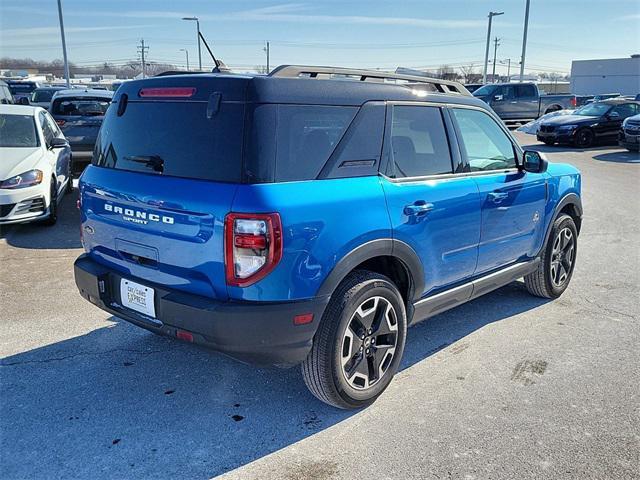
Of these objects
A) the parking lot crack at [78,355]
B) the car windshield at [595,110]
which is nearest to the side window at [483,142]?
the parking lot crack at [78,355]

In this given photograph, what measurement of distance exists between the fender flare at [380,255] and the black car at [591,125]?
16.7m

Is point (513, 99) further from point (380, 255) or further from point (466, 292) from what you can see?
point (380, 255)

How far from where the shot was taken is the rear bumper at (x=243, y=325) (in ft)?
8.86

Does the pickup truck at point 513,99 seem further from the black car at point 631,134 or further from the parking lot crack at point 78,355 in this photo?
the parking lot crack at point 78,355

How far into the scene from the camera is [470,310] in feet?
16.2

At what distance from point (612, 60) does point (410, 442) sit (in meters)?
68.1

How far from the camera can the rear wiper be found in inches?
120

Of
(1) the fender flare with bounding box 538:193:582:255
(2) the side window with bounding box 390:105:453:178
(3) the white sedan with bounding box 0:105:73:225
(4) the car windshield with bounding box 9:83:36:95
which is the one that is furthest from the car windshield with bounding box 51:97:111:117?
(4) the car windshield with bounding box 9:83:36:95

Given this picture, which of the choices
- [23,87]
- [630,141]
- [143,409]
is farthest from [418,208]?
[23,87]

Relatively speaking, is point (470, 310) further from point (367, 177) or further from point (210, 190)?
point (210, 190)

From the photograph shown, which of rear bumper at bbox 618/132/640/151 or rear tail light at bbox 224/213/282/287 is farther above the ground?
rear tail light at bbox 224/213/282/287

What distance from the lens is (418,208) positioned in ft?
11.1

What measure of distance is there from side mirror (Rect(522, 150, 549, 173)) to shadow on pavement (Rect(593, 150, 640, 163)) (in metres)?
12.9

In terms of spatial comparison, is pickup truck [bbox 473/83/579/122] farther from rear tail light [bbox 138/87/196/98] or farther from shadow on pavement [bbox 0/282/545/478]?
rear tail light [bbox 138/87/196/98]
